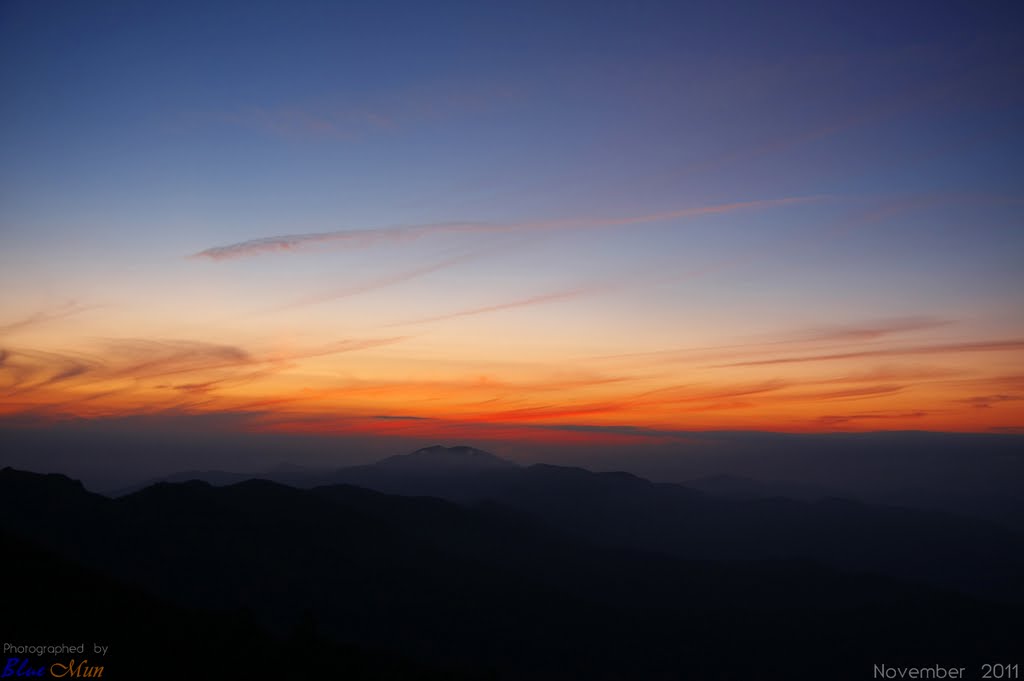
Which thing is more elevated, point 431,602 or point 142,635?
point 142,635

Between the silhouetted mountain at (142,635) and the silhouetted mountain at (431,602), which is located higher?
the silhouetted mountain at (142,635)

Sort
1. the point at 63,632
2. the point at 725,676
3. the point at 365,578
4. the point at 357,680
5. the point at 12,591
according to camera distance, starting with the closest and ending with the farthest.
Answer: the point at 63,632 → the point at 12,591 → the point at 357,680 → the point at 725,676 → the point at 365,578

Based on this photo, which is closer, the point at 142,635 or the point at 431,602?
the point at 142,635

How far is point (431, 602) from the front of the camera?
152 metres

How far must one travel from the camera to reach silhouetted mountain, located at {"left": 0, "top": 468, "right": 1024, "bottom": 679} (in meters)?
131

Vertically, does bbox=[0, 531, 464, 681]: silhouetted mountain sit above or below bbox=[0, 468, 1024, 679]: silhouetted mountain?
above

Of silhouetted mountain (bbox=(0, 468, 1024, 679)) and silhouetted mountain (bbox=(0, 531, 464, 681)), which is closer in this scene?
silhouetted mountain (bbox=(0, 531, 464, 681))

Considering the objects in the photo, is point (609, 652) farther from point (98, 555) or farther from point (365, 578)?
point (98, 555)

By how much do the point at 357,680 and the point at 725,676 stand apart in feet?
410

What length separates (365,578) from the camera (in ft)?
511

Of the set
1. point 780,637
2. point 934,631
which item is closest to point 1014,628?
point 934,631

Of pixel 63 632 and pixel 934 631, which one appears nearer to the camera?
pixel 63 632

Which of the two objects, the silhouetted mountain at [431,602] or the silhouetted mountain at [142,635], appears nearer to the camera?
the silhouetted mountain at [142,635]

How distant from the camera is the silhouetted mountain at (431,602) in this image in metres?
131
